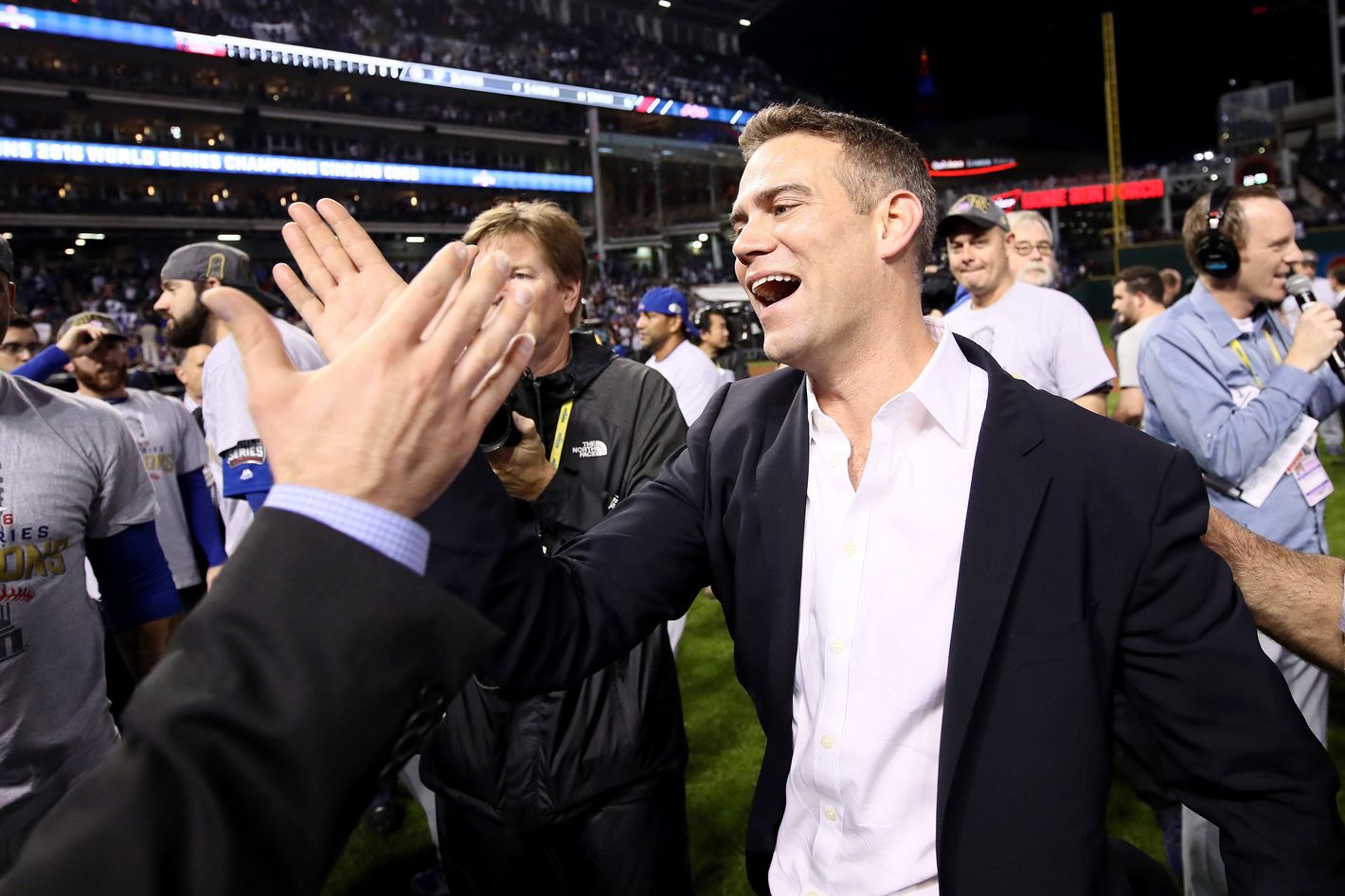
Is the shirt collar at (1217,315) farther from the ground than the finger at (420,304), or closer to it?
farther from the ground

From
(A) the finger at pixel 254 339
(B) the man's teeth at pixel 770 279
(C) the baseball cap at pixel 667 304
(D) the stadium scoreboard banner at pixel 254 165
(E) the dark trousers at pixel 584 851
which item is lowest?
(E) the dark trousers at pixel 584 851

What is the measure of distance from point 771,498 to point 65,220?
3717cm

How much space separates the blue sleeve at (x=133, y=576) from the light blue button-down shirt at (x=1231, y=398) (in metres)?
3.11

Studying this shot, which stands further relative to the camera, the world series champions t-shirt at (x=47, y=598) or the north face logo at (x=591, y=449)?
the north face logo at (x=591, y=449)

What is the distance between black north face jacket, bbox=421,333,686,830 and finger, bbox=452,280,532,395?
1145 millimetres

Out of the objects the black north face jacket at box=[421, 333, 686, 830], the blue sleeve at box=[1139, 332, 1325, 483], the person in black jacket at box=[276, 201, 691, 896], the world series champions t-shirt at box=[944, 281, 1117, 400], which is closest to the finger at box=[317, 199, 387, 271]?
the person in black jacket at box=[276, 201, 691, 896]

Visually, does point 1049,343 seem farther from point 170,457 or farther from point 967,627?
point 170,457

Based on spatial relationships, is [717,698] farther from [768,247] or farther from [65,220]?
[65,220]

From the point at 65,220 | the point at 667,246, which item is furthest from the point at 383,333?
the point at 667,246

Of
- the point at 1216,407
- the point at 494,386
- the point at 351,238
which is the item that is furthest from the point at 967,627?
the point at 1216,407

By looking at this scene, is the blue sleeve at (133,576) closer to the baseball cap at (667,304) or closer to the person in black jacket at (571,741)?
the person in black jacket at (571,741)

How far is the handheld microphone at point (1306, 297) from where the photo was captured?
103 inches

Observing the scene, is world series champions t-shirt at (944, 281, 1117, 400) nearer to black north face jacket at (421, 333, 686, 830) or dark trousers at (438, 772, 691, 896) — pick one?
black north face jacket at (421, 333, 686, 830)

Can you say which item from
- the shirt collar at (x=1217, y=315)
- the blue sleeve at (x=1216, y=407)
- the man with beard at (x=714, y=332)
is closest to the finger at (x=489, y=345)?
the blue sleeve at (x=1216, y=407)
